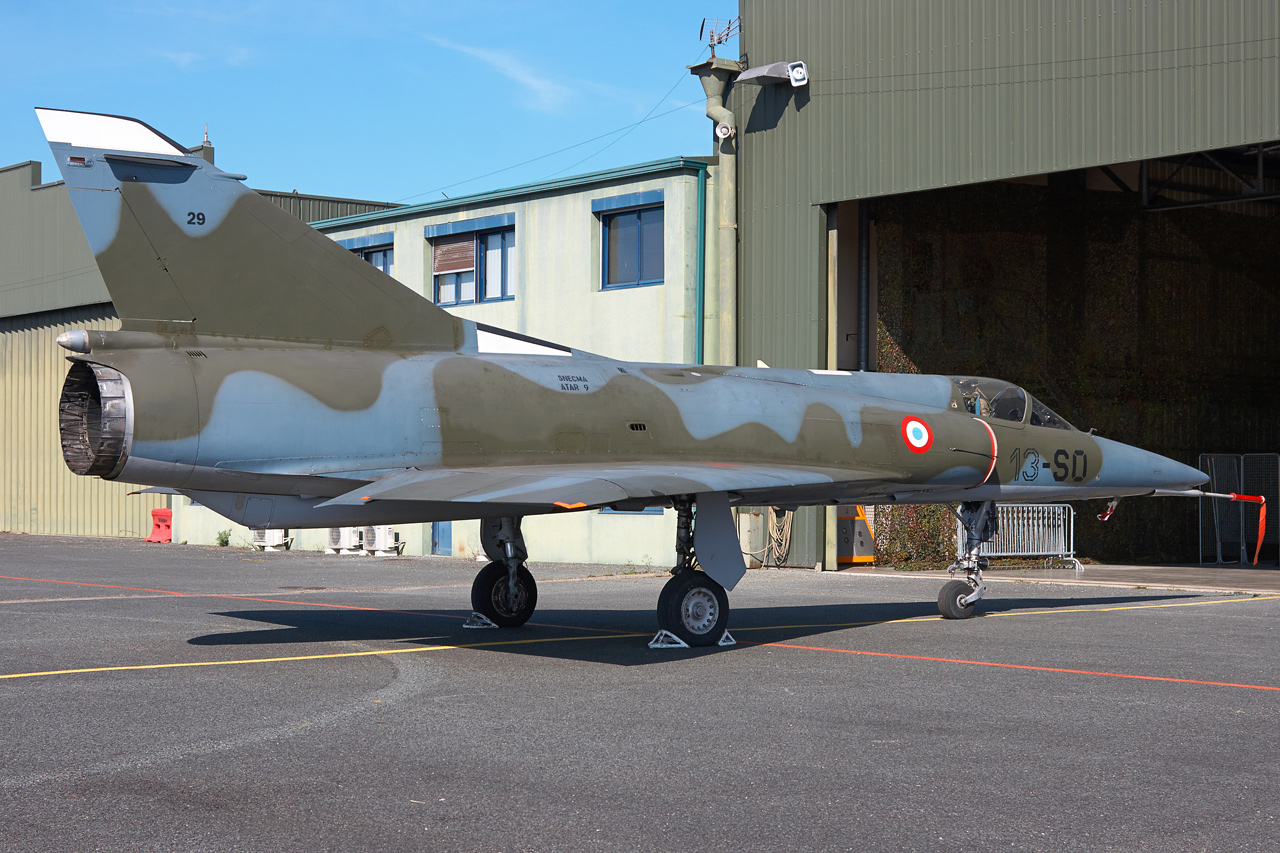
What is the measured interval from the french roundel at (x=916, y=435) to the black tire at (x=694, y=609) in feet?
11.0

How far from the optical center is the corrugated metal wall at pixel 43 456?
132ft

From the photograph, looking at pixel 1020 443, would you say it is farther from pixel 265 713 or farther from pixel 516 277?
pixel 516 277

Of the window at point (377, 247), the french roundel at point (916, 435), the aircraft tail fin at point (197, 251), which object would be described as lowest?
the french roundel at point (916, 435)

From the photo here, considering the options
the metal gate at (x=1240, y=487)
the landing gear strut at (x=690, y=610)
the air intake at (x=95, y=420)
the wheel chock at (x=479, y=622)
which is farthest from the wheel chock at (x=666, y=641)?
the metal gate at (x=1240, y=487)

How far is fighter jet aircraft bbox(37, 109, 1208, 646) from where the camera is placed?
10719 mm

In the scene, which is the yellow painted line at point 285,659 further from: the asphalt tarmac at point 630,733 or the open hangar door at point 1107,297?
the open hangar door at point 1107,297

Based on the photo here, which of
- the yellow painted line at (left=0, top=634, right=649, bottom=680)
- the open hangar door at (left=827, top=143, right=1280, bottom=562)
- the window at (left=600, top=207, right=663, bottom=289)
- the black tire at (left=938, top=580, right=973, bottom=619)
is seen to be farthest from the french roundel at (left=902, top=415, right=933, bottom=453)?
the window at (left=600, top=207, right=663, bottom=289)

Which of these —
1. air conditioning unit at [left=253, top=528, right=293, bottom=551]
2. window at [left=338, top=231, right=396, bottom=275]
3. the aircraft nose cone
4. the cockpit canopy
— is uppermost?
window at [left=338, top=231, right=396, bottom=275]

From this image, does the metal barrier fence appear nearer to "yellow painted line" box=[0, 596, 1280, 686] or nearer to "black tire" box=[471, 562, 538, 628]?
"yellow painted line" box=[0, 596, 1280, 686]

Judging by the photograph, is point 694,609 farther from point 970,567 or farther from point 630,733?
point 970,567

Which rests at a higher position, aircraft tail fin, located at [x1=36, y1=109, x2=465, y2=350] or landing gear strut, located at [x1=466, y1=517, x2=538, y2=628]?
aircraft tail fin, located at [x1=36, y1=109, x2=465, y2=350]

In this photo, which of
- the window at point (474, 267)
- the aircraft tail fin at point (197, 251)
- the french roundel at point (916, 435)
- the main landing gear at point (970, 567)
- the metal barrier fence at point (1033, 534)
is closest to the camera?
the aircraft tail fin at point (197, 251)

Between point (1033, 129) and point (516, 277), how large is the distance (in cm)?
1318

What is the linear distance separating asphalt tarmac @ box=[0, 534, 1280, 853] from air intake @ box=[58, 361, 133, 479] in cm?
184
